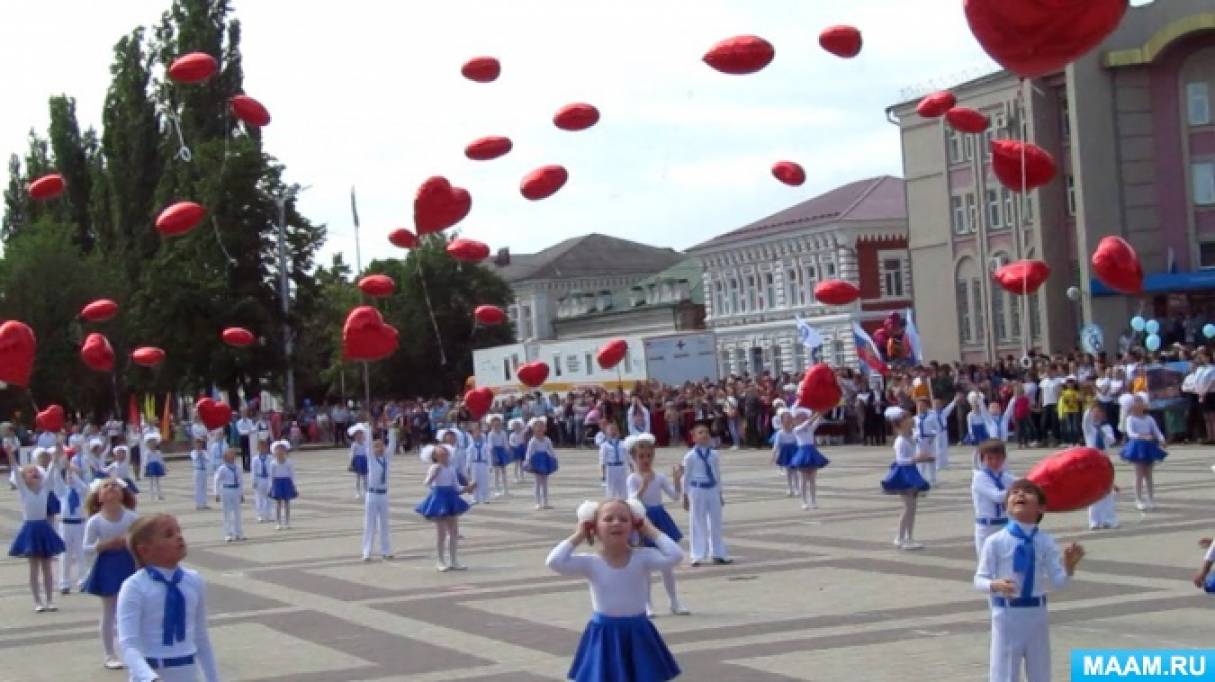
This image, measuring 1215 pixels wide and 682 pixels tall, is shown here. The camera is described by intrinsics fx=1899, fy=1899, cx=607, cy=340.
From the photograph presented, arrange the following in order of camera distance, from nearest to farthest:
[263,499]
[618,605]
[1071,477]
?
[618,605] → [1071,477] → [263,499]

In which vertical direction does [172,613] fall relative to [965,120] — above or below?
below

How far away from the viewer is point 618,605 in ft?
32.2

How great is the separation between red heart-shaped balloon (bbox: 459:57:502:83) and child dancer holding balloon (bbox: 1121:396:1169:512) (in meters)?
11.1

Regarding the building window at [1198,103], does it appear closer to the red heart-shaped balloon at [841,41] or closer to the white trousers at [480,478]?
the white trousers at [480,478]

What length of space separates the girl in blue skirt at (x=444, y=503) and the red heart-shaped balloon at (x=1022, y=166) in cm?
873

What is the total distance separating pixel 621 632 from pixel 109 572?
697 centimetres

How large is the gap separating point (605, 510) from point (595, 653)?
733 mm

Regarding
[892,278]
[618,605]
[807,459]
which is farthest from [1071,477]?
[892,278]

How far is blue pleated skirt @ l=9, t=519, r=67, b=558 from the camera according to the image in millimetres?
20234

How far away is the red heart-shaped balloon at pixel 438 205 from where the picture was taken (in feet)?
67.3

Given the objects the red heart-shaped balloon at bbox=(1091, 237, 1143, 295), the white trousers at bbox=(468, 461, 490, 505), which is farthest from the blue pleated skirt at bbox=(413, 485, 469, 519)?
the white trousers at bbox=(468, 461, 490, 505)

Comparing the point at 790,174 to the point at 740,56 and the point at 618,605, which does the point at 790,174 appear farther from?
the point at 618,605

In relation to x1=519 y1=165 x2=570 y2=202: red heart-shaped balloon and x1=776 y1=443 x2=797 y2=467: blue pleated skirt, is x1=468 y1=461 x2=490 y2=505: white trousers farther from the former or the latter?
x1=519 y1=165 x2=570 y2=202: red heart-shaped balloon

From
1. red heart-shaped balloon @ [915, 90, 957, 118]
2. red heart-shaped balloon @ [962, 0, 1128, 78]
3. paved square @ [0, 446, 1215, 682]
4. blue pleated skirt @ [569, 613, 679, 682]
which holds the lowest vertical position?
paved square @ [0, 446, 1215, 682]
